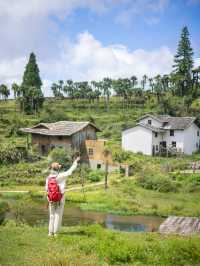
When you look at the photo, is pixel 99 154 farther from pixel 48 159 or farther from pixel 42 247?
pixel 42 247

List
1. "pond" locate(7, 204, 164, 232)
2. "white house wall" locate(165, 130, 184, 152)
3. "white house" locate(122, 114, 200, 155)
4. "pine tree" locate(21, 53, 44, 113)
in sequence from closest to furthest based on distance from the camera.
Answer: "pond" locate(7, 204, 164, 232), "white house" locate(122, 114, 200, 155), "white house wall" locate(165, 130, 184, 152), "pine tree" locate(21, 53, 44, 113)

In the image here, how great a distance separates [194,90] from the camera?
248ft

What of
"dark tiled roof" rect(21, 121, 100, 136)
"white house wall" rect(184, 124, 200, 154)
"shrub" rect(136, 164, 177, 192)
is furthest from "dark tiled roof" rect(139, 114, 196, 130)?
"shrub" rect(136, 164, 177, 192)

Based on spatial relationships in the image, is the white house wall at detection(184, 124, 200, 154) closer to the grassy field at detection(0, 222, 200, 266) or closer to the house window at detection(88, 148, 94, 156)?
the house window at detection(88, 148, 94, 156)

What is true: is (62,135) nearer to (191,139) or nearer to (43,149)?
(43,149)

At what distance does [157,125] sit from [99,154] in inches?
444

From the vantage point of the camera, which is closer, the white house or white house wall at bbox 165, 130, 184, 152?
the white house

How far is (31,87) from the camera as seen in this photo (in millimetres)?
72500

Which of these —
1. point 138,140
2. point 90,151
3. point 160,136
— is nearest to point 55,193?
point 90,151

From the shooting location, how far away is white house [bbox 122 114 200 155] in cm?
5106

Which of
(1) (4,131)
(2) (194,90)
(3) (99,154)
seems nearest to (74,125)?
(3) (99,154)

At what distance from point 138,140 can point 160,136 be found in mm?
A: 2933

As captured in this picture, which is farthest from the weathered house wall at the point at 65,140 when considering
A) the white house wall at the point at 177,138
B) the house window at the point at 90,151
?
the white house wall at the point at 177,138

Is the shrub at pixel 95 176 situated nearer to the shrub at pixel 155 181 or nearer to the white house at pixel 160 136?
the shrub at pixel 155 181
